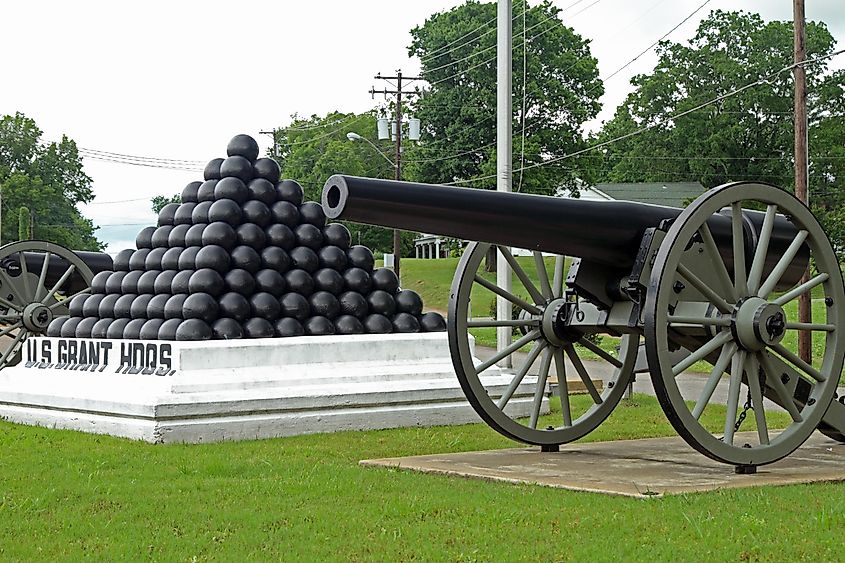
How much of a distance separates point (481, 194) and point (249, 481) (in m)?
2.71

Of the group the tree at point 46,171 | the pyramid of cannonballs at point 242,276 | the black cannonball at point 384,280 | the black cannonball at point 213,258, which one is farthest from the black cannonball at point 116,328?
the tree at point 46,171

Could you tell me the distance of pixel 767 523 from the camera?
755 centimetres

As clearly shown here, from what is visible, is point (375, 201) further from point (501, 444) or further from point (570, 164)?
point (570, 164)

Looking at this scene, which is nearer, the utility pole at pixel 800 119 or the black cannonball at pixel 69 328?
the black cannonball at pixel 69 328

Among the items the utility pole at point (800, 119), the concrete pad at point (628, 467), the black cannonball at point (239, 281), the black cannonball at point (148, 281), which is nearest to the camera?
the concrete pad at point (628, 467)

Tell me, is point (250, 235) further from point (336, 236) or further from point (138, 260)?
point (138, 260)

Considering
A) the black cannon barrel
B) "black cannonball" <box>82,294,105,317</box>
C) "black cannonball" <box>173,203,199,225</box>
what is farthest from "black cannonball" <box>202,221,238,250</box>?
the black cannon barrel

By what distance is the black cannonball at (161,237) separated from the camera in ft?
50.7

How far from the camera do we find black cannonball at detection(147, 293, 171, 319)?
14.5m

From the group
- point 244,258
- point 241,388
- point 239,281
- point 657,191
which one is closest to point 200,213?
point 244,258

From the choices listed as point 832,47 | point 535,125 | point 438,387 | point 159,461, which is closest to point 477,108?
point 535,125

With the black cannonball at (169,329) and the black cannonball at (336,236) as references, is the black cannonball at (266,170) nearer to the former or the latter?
the black cannonball at (336,236)

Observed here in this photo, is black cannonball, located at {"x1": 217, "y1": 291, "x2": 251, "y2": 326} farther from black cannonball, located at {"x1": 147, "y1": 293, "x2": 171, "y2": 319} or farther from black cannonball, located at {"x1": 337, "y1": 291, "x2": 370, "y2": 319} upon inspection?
black cannonball, located at {"x1": 337, "y1": 291, "x2": 370, "y2": 319}

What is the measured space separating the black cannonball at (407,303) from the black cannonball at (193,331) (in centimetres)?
269
